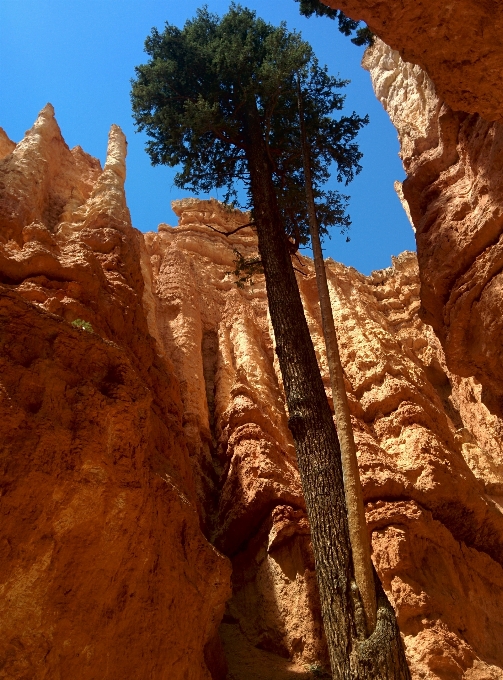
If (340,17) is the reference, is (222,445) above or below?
below

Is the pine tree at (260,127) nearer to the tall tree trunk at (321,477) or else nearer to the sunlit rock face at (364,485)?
the tall tree trunk at (321,477)

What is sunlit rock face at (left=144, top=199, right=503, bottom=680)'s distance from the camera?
941cm

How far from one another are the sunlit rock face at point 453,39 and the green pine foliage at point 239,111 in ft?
9.40

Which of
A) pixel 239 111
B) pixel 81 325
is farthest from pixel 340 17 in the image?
pixel 81 325

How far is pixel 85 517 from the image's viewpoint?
6.28m

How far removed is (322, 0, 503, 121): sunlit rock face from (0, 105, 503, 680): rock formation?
3.84 metres

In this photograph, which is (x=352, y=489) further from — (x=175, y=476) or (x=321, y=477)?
(x=175, y=476)

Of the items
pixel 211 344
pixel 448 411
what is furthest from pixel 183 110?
pixel 448 411

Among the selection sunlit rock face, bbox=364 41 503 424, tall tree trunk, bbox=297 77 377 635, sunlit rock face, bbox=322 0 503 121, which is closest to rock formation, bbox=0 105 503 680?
sunlit rock face, bbox=364 41 503 424

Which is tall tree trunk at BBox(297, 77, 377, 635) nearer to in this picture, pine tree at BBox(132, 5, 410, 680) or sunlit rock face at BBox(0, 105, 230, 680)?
pine tree at BBox(132, 5, 410, 680)

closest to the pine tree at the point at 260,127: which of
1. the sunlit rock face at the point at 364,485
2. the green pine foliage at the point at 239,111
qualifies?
the green pine foliage at the point at 239,111

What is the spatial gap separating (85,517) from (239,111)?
7.81 meters

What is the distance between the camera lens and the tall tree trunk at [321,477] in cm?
461

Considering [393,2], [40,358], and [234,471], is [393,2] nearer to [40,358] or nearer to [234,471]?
[40,358]
